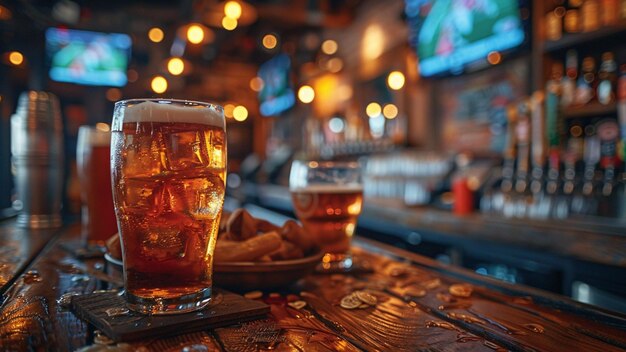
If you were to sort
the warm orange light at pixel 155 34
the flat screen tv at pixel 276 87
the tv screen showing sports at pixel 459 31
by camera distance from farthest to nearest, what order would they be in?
the flat screen tv at pixel 276 87
the warm orange light at pixel 155 34
the tv screen showing sports at pixel 459 31

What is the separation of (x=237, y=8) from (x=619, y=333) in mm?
3776

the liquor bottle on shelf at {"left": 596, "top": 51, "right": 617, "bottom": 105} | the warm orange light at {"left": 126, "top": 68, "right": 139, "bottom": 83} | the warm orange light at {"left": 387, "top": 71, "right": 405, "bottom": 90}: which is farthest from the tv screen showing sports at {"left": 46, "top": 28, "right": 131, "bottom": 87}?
the liquor bottle on shelf at {"left": 596, "top": 51, "right": 617, "bottom": 105}

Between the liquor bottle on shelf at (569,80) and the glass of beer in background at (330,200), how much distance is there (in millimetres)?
2327

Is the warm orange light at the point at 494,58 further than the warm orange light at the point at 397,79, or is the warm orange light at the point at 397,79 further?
the warm orange light at the point at 397,79

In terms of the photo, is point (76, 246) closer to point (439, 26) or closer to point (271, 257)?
point (271, 257)

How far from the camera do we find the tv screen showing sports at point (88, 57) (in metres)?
8.23

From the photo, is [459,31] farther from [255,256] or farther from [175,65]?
[255,256]

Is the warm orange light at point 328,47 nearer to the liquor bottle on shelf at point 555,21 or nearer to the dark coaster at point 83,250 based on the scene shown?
the liquor bottle on shelf at point 555,21

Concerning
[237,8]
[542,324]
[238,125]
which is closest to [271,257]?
[542,324]

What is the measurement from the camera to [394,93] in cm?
509

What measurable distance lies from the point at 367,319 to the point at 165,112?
44 centimetres

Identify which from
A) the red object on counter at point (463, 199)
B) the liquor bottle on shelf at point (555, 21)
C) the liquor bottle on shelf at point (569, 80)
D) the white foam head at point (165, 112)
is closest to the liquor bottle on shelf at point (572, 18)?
the liquor bottle on shelf at point (555, 21)

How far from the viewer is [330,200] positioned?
1182 mm

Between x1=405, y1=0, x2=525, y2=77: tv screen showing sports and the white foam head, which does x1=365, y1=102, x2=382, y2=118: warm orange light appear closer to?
x1=405, y1=0, x2=525, y2=77: tv screen showing sports
